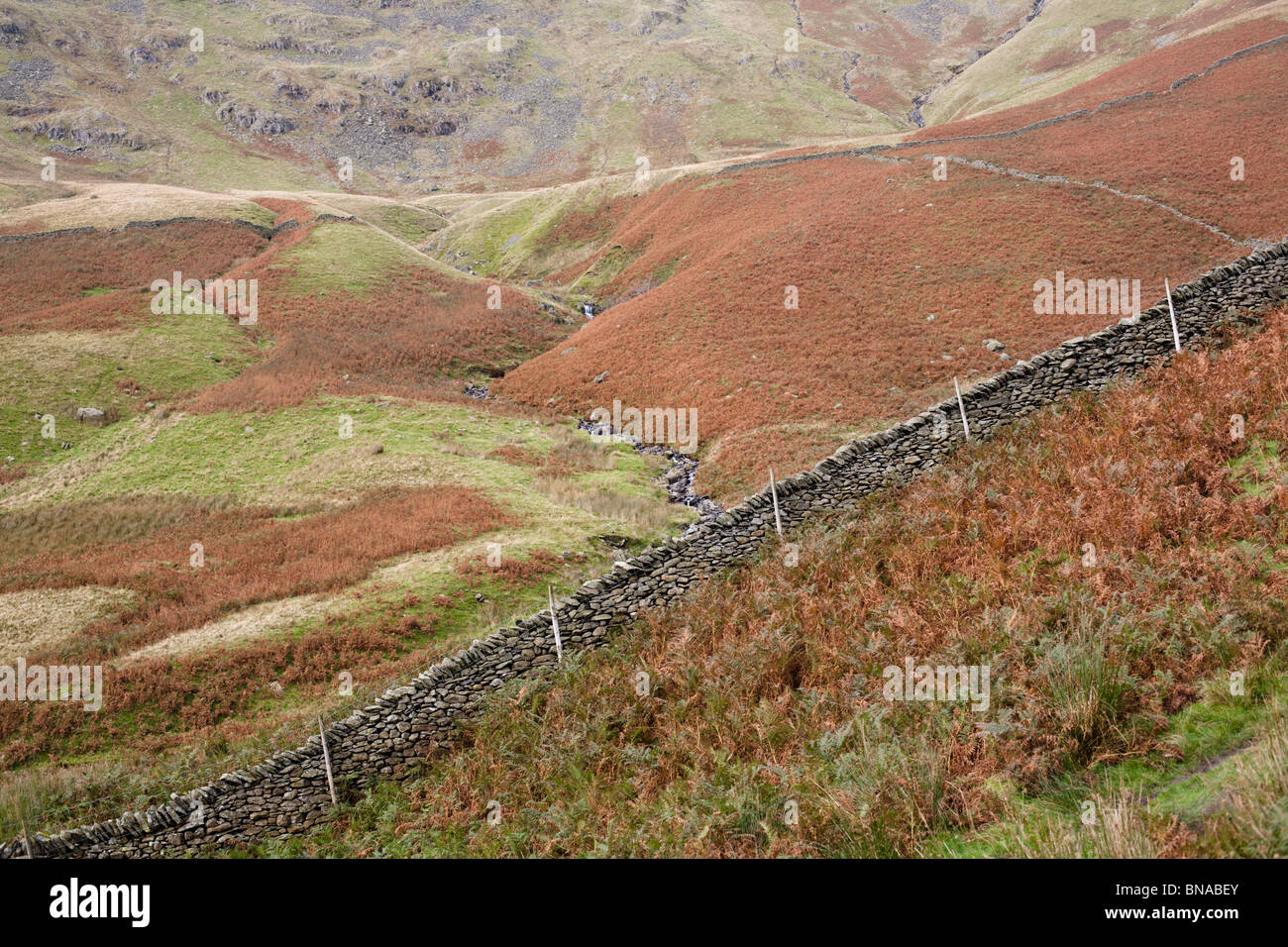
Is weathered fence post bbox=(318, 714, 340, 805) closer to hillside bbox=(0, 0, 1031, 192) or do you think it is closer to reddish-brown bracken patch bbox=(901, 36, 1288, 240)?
reddish-brown bracken patch bbox=(901, 36, 1288, 240)

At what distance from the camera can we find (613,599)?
14.5 meters

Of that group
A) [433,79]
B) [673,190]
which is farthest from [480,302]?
[433,79]

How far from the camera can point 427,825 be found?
11.4 m

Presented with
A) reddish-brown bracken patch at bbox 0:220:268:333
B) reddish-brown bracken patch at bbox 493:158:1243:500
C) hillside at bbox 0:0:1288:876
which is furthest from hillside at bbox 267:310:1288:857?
reddish-brown bracken patch at bbox 0:220:268:333

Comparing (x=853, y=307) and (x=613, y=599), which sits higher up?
(x=853, y=307)

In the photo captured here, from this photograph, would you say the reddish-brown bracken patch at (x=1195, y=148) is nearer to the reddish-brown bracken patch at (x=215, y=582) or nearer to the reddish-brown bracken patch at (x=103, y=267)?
the reddish-brown bracken patch at (x=215, y=582)

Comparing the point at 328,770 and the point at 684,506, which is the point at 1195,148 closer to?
the point at 684,506

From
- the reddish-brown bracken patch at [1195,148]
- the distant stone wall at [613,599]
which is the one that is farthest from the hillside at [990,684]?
the reddish-brown bracken patch at [1195,148]

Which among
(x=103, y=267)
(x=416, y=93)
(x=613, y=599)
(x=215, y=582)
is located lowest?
(x=215, y=582)

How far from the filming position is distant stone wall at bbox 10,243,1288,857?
39.1 ft

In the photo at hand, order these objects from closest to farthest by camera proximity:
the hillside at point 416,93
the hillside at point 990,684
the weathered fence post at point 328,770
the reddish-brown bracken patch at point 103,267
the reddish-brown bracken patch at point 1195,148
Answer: the hillside at point 990,684 < the weathered fence post at point 328,770 < the reddish-brown bracken patch at point 1195,148 < the reddish-brown bracken patch at point 103,267 < the hillside at point 416,93

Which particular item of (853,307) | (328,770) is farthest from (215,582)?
(853,307)

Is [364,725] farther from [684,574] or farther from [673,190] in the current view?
[673,190]

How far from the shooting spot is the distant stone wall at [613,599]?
1192 cm
